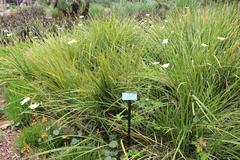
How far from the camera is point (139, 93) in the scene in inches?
103

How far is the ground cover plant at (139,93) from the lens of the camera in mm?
2340

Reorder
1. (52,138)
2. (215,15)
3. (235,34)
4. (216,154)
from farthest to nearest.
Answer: (215,15)
(235,34)
(52,138)
(216,154)

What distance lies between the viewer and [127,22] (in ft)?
12.4

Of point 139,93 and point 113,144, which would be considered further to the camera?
point 139,93

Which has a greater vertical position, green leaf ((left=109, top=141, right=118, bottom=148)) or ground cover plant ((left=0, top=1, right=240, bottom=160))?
ground cover plant ((left=0, top=1, right=240, bottom=160))

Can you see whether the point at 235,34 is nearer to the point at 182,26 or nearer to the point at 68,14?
the point at 182,26

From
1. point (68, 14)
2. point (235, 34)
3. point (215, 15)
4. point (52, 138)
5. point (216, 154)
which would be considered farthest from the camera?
point (68, 14)

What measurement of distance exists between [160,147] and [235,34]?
1292 mm

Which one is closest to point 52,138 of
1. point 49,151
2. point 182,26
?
point 49,151

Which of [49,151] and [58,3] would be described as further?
[58,3]

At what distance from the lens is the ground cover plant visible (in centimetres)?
234

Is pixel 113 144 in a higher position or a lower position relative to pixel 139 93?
lower

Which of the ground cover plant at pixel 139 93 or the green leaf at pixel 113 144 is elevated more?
the ground cover plant at pixel 139 93

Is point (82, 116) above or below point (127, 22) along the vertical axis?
below
